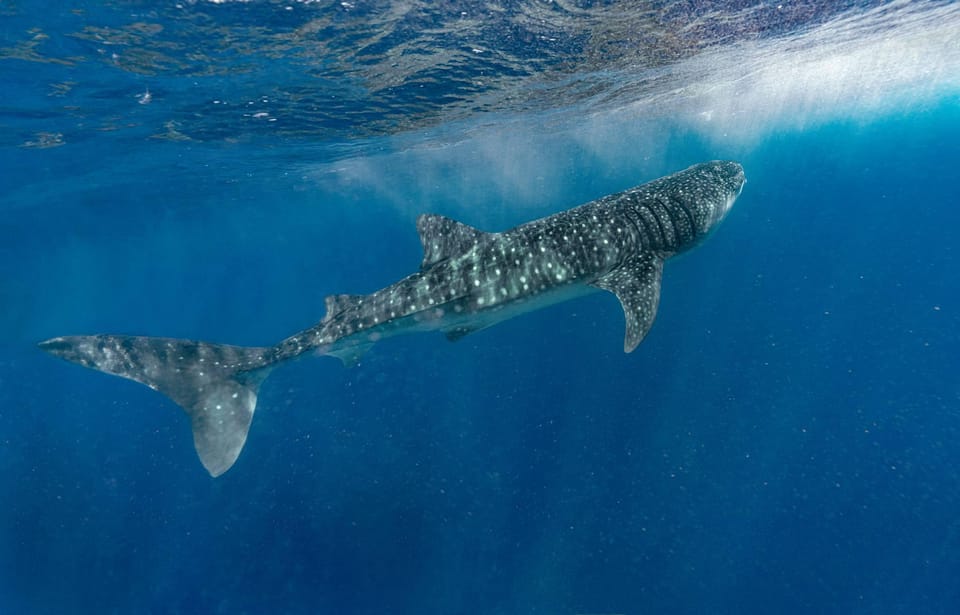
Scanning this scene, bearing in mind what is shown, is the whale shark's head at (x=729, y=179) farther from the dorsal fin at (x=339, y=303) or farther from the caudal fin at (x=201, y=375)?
the caudal fin at (x=201, y=375)

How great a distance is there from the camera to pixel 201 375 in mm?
8992

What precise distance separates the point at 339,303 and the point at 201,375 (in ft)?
9.46

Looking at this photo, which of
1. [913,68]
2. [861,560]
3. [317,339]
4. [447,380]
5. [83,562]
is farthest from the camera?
[913,68]

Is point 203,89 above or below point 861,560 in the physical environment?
above

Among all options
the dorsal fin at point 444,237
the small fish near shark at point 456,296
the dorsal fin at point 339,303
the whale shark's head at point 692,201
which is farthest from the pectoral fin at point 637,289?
the dorsal fin at point 339,303

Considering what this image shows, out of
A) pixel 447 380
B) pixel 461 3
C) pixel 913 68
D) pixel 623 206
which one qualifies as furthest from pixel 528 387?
pixel 913 68

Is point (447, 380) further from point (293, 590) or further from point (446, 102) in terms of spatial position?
point (446, 102)

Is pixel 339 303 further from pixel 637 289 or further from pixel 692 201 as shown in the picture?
pixel 692 201

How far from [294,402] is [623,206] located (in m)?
16.6

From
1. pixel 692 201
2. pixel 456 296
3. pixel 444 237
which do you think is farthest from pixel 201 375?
pixel 692 201

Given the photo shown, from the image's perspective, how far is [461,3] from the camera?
12.9 m

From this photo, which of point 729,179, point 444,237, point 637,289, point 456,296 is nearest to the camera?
point 637,289

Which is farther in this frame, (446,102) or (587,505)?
(446,102)

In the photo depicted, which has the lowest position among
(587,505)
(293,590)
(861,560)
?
(293,590)
